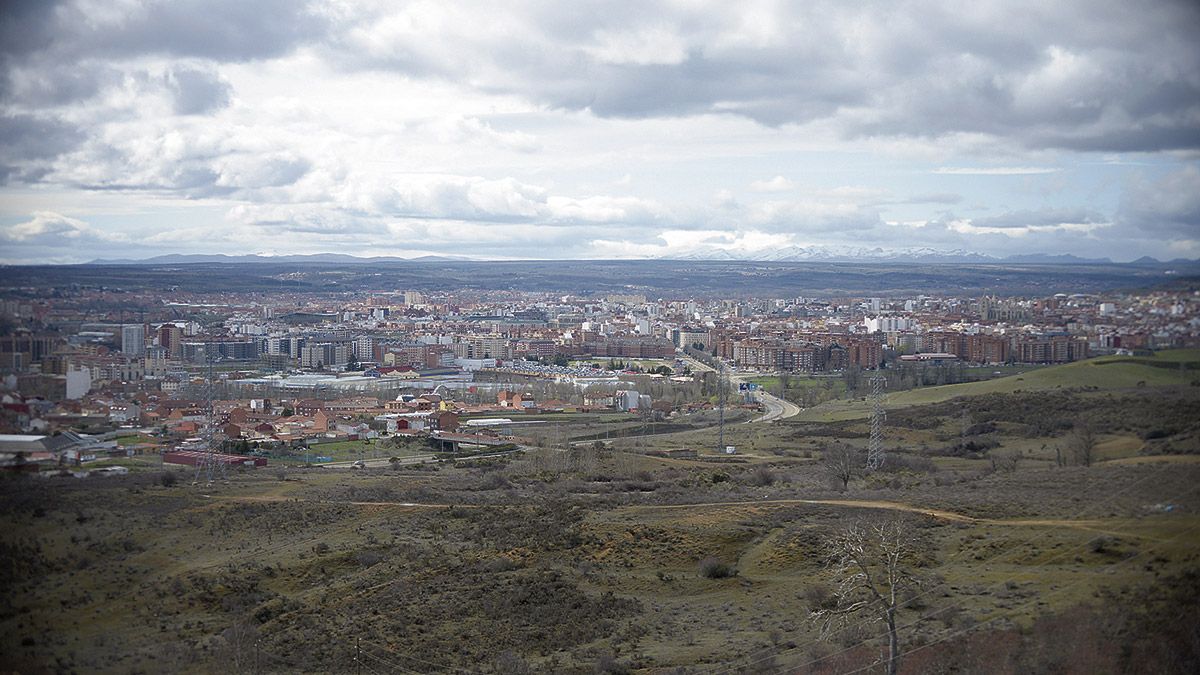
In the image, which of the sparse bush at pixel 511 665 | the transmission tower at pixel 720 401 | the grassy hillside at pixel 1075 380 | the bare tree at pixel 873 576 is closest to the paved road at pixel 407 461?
the transmission tower at pixel 720 401

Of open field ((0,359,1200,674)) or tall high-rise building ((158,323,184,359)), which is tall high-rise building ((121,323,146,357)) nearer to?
tall high-rise building ((158,323,184,359))

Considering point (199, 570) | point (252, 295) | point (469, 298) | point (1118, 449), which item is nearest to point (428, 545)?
point (199, 570)

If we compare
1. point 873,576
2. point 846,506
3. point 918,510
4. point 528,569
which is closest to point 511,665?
point 528,569

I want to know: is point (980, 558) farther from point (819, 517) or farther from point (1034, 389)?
point (1034, 389)

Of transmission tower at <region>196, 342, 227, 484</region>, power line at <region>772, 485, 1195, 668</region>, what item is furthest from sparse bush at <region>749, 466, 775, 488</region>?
transmission tower at <region>196, 342, 227, 484</region>

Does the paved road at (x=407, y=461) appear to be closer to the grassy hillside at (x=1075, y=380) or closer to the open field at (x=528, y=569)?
the open field at (x=528, y=569)

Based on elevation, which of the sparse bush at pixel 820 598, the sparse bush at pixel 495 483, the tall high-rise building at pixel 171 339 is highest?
the tall high-rise building at pixel 171 339
